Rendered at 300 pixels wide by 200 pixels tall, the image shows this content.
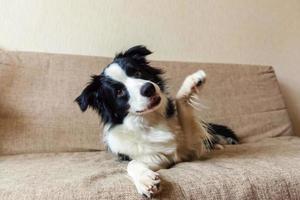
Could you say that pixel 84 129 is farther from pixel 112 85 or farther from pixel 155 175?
pixel 155 175

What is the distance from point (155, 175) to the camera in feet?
3.35

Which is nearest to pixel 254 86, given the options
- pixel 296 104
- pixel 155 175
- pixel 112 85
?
pixel 296 104

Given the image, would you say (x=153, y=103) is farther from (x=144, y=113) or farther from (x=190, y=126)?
(x=190, y=126)

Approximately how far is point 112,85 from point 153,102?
0.18 m

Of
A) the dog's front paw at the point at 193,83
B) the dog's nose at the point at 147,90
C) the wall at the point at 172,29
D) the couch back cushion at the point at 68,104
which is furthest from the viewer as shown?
the wall at the point at 172,29

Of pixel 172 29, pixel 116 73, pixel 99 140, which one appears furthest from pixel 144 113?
pixel 172 29

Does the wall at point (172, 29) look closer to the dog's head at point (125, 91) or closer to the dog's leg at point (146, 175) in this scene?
the dog's head at point (125, 91)

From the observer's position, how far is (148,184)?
98 centimetres

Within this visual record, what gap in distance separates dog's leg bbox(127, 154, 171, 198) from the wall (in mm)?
980

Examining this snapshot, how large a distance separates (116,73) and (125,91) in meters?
0.09

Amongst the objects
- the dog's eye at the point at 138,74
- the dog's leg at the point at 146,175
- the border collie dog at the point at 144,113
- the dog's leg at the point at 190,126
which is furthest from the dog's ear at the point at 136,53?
the dog's leg at the point at 146,175

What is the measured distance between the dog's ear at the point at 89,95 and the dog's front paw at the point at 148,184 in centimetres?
41

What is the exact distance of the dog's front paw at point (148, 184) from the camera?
976mm

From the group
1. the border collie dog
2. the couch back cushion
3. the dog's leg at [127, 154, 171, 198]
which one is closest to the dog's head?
the border collie dog
